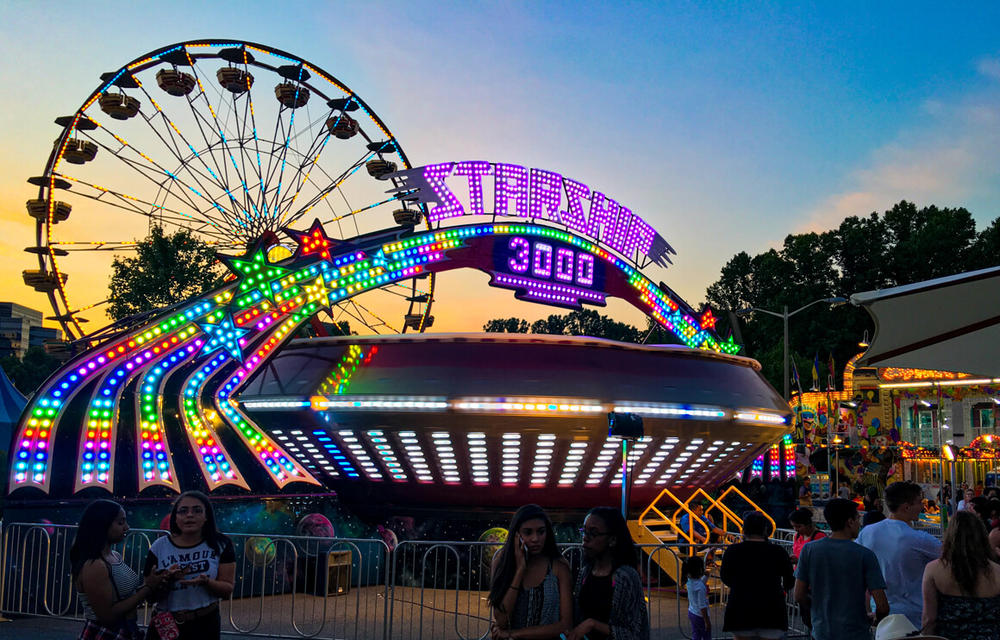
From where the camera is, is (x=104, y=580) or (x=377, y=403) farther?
(x=377, y=403)

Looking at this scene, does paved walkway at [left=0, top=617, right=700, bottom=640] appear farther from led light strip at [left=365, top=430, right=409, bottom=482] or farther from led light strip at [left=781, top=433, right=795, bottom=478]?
led light strip at [left=781, top=433, right=795, bottom=478]

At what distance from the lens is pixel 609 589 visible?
5422mm

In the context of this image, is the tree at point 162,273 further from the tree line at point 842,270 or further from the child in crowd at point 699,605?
the child in crowd at point 699,605

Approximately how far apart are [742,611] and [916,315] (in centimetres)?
257

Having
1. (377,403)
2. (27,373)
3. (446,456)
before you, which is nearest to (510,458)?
(446,456)

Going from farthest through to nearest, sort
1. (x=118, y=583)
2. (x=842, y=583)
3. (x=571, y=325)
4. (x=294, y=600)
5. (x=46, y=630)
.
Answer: (x=571, y=325) → (x=294, y=600) → (x=46, y=630) → (x=842, y=583) → (x=118, y=583)

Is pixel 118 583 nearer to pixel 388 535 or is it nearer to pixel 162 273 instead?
pixel 388 535

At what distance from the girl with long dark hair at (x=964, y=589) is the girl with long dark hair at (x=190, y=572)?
412cm

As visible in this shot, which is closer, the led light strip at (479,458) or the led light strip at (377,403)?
the led light strip at (377,403)

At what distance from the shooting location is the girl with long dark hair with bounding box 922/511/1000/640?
18.7ft

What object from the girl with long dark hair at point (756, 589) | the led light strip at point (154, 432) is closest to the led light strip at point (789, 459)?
the led light strip at point (154, 432)

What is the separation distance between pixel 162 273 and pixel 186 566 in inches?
2108

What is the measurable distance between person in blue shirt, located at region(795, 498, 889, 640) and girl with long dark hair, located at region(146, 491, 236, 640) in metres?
3.61

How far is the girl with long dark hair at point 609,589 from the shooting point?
538 cm
